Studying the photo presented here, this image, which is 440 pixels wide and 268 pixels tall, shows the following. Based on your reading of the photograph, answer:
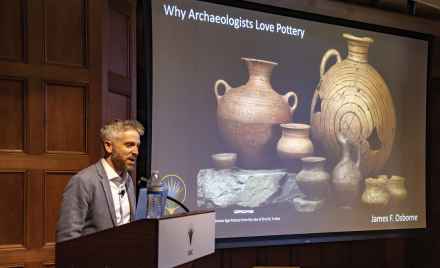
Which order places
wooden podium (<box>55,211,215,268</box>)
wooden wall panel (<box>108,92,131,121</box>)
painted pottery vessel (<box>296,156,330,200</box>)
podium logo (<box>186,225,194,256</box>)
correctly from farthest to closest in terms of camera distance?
painted pottery vessel (<box>296,156,330,200</box>) < wooden wall panel (<box>108,92,131,121</box>) < podium logo (<box>186,225,194,256</box>) < wooden podium (<box>55,211,215,268</box>)

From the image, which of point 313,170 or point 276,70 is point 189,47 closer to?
point 276,70

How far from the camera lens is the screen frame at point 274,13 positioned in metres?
4.23

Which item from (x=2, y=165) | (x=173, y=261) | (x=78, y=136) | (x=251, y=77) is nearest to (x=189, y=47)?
(x=251, y=77)

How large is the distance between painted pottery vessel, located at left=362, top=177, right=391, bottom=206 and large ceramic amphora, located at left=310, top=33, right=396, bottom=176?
0.09 metres

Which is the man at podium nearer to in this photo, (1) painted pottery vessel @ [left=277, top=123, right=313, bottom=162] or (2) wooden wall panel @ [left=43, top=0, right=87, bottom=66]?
(2) wooden wall panel @ [left=43, top=0, right=87, bottom=66]

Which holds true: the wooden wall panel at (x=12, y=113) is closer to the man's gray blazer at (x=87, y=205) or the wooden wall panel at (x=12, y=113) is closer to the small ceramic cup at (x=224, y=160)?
the man's gray blazer at (x=87, y=205)

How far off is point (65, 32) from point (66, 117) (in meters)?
0.52

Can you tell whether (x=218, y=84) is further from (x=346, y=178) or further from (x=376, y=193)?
(x=376, y=193)

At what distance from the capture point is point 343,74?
535cm

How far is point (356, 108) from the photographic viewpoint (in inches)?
214

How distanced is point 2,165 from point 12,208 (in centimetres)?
26

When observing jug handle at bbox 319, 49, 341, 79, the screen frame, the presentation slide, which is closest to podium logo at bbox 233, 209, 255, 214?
the presentation slide

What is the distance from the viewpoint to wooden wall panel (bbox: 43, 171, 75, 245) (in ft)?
11.7

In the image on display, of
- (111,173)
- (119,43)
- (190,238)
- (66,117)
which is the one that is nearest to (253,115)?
(119,43)
